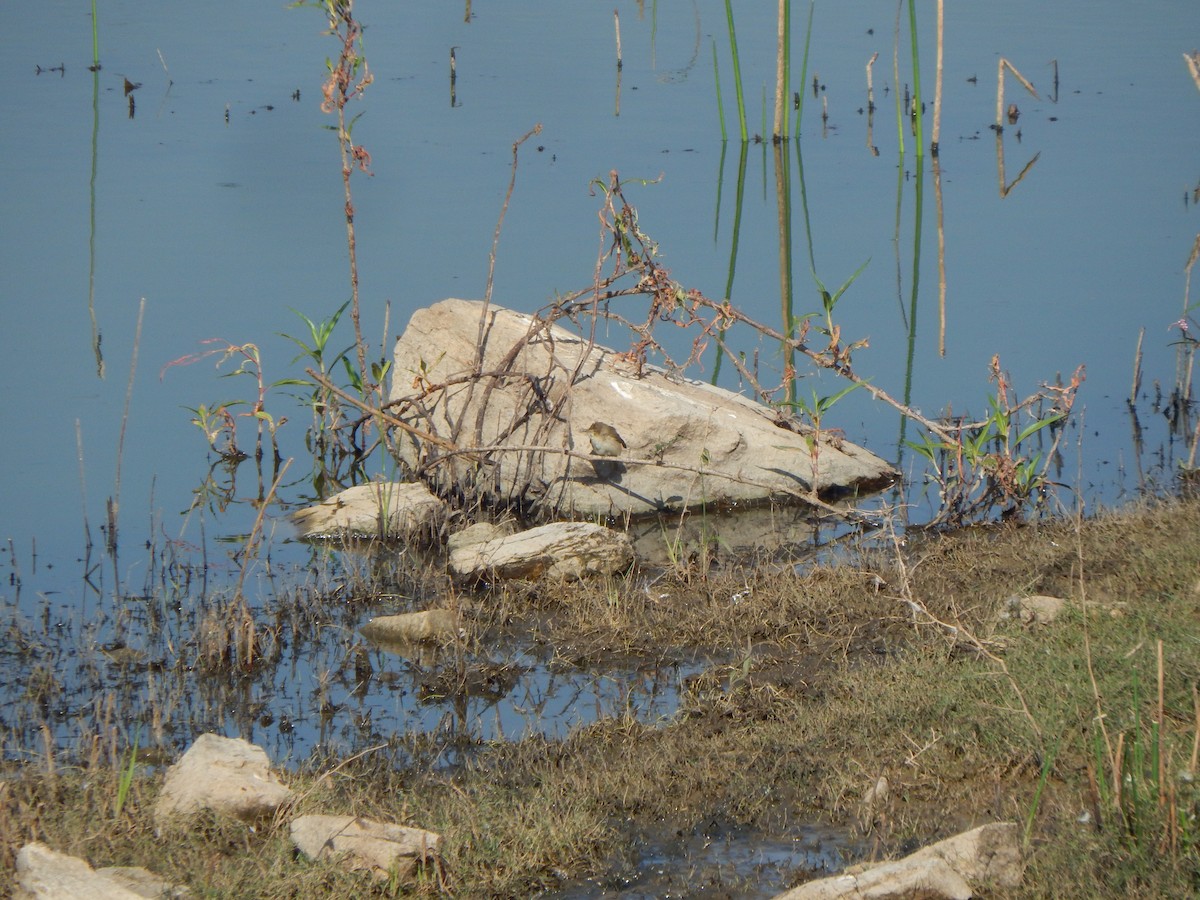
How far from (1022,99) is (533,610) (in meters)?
13.9

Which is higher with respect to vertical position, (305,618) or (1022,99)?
(1022,99)

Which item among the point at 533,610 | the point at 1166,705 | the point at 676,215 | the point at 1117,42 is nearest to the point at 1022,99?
the point at 1117,42

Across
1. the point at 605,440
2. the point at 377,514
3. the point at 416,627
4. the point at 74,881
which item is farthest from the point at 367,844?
the point at 605,440

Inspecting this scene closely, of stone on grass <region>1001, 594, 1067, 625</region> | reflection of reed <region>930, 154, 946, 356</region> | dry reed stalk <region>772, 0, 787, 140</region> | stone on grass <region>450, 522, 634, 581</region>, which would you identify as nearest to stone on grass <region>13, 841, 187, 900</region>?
stone on grass <region>450, 522, 634, 581</region>

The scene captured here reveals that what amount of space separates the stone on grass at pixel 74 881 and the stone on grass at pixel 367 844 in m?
0.35

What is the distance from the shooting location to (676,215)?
13086 mm

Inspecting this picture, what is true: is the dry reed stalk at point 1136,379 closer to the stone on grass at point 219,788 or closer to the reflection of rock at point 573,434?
the reflection of rock at point 573,434

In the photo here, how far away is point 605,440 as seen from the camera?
7430 millimetres

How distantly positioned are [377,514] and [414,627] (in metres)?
1.48

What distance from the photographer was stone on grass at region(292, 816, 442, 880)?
382 cm

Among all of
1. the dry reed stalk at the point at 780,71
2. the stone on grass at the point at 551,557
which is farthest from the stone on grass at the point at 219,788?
the dry reed stalk at the point at 780,71

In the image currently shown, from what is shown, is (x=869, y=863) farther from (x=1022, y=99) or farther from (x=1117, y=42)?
(x=1117, y=42)

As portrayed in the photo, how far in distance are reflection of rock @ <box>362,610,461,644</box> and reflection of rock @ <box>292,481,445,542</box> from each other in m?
1.05

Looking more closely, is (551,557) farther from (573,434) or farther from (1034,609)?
(1034,609)
